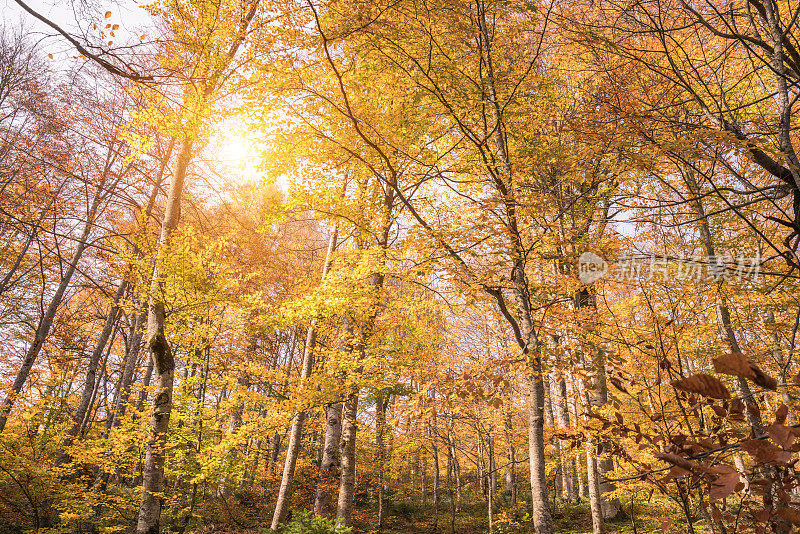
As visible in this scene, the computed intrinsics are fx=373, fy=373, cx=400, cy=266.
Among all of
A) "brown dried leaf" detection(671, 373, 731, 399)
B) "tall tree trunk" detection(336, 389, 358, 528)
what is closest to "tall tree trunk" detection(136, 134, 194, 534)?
"tall tree trunk" detection(336, 389, 358, 528)

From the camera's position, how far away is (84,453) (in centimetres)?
654

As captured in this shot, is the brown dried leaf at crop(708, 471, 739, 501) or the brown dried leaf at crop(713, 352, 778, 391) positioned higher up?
the brown dried leaf at crop(713, 352, 778, 391)

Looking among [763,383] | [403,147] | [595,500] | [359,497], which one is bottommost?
[359,497]

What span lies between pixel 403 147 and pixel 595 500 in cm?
757

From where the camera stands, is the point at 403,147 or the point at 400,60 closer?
Result: the point at 400,60

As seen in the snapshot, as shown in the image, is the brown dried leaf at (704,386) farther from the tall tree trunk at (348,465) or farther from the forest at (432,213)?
the tall tree trunk at (348,465)

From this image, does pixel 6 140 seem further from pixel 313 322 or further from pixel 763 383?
pixel 763 383

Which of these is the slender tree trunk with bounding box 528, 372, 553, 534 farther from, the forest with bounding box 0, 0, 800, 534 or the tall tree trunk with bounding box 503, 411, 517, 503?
the tall tree trunk with bounding box 503, 411, 517, 503

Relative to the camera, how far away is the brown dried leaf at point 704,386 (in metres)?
1.09

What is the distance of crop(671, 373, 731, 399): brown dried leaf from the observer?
109 cm

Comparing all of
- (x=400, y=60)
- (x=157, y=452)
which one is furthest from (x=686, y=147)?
(x=157, y=452)

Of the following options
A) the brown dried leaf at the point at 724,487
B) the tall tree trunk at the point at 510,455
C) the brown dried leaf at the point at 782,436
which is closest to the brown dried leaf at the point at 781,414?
the brown dried leaf at the point at 782,436

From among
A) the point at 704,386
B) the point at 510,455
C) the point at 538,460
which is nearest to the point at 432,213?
the point at 538,460

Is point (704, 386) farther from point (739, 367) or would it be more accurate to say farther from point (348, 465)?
point (348, 465)
